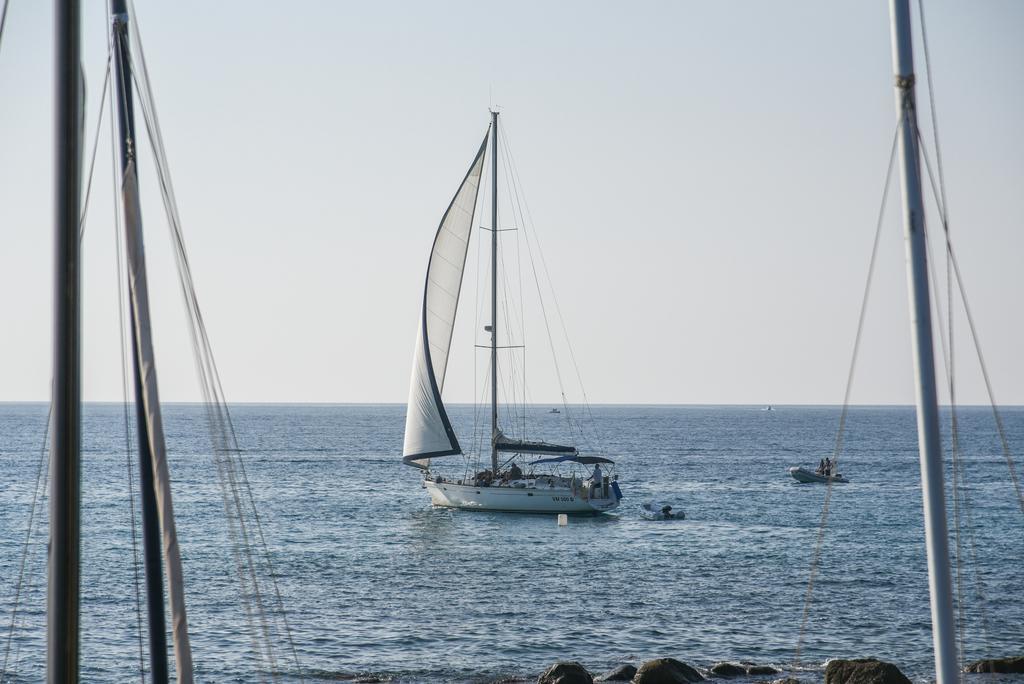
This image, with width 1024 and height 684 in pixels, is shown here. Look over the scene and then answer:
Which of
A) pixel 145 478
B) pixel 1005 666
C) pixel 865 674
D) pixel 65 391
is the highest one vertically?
pixel 65 391

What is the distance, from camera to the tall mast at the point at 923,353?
7.50 metres

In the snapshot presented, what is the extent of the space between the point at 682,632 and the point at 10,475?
7493cm

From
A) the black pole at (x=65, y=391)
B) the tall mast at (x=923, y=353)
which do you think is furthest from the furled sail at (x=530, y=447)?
the black pole at (x=65, y=391)

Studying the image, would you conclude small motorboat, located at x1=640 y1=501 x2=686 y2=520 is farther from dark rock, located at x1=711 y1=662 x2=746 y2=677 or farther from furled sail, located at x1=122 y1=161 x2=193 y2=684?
furled sail, located at x1=122 y1=161 x2=193 y2=684

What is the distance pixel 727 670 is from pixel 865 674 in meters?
4.59

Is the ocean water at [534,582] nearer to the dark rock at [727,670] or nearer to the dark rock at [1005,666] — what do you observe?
the dark rock at [727,670]

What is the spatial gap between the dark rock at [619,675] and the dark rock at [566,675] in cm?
68

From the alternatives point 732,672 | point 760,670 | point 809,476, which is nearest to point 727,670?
point 732,672

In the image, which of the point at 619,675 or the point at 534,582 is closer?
the point at 619,675

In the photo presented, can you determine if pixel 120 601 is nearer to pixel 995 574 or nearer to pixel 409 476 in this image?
pixel 995 574

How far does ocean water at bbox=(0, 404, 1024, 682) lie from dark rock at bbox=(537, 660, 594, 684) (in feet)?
7.76

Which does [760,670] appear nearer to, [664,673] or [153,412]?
[664,673]

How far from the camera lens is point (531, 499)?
190 feet

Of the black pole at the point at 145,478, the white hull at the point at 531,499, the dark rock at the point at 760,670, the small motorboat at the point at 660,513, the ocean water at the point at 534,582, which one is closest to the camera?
the black pole at the point at 145,478
